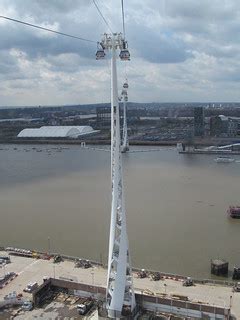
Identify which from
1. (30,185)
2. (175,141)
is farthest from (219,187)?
(175,141)

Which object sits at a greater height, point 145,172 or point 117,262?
point 117,262

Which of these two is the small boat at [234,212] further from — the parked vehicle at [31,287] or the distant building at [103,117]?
the distant building at [103,117]

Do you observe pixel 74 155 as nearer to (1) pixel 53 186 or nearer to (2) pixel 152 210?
(1) pixel 53 186

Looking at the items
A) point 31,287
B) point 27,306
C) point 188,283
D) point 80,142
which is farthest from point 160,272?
point 80,142

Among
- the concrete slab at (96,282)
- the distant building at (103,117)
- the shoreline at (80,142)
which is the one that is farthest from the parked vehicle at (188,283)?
the distant building at (103,117)

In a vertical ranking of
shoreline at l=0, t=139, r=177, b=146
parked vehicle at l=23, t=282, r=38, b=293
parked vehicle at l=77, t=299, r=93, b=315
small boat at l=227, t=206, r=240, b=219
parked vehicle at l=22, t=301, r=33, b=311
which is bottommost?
shoreline at l=0, t=139, r=177, b=146

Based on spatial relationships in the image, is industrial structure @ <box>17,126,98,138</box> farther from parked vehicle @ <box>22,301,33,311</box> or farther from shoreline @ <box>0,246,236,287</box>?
parked vehicle @ <box>22,301,33,311</box>

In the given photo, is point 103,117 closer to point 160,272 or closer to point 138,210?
point 138,210

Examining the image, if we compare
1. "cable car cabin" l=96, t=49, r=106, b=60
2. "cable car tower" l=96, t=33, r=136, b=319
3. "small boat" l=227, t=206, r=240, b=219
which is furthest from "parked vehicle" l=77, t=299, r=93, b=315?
"small boat" l=227, t=206, r=240, b=219
